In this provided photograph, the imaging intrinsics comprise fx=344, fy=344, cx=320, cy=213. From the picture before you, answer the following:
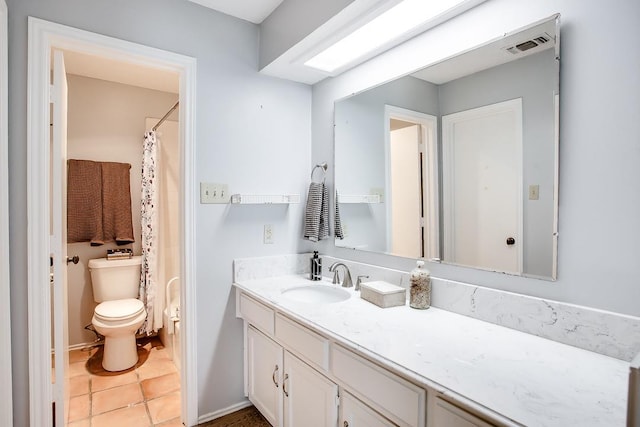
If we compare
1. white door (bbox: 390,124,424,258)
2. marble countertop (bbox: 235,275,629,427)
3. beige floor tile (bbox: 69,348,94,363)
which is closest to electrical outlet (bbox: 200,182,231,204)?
marble countertop (bbox: 235,275,629,427)

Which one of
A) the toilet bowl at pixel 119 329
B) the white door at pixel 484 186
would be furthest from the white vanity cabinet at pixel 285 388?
the toilet bowl at pixel 119 329

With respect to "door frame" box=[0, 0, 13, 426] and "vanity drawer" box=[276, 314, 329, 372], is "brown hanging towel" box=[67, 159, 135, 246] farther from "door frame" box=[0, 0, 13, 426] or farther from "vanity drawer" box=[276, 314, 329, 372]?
"vanity drawer" box=[276, 314, 329, 372]

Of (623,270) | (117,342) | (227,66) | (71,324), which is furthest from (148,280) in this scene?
(623,270)

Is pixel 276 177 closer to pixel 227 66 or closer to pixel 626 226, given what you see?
pixel 227 66

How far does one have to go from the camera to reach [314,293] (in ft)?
6.56

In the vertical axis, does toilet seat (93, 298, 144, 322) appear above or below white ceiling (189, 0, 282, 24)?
below

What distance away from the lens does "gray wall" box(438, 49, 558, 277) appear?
1185mm

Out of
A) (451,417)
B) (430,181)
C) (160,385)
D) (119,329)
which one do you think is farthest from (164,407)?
(430,181)

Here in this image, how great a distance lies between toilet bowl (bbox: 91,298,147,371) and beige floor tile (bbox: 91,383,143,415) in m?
0.27

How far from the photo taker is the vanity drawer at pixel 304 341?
4.40 ft

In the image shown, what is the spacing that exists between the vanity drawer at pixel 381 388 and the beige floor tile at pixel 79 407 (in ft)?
5.92

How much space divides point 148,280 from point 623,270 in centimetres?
306

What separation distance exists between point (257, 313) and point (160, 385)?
4.00 ft

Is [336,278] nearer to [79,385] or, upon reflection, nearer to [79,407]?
[79,407]
